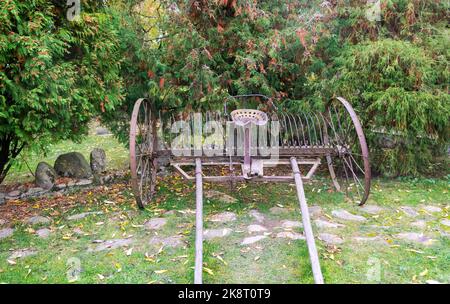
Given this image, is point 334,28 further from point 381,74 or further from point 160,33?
point 160,33

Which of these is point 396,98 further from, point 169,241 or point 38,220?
point 38,220

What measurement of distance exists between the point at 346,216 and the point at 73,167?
4160mm

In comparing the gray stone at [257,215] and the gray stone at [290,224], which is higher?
the gray stone at [257,215]

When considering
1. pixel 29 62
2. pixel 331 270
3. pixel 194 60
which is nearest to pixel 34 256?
pixel 29 62

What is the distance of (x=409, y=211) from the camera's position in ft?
15.8

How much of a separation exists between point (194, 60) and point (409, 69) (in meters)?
2.98

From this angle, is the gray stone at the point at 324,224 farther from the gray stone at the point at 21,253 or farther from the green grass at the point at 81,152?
the green grass at the point at 81,152

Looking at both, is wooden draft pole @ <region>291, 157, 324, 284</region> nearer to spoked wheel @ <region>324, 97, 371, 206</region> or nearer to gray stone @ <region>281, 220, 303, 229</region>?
gray stone @ <region>281, 220, 303, 229</region>

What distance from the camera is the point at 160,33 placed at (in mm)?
6617

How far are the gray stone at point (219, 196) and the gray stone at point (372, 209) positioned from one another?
1587 millimetres

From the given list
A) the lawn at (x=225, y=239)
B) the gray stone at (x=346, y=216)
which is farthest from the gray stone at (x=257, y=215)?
the gray stone at (x=346, y=216)

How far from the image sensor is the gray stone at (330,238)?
3.95m

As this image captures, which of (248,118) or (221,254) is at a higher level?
(248,118)

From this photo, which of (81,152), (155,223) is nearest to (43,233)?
(155,223)
